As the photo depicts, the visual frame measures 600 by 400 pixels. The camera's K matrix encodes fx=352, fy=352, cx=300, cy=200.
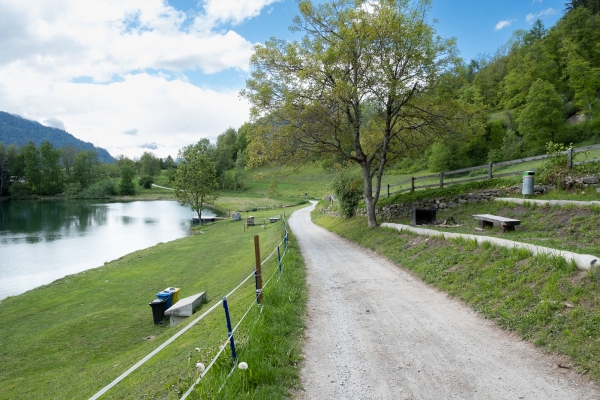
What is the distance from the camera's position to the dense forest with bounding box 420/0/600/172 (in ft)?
142

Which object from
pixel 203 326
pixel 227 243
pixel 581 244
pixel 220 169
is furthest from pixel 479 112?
pixel 220 169

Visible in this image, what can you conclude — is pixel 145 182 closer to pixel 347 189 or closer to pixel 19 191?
pixel 19 191

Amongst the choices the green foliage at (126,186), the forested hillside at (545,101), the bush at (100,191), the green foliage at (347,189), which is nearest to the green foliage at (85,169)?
the bush at (100,191)

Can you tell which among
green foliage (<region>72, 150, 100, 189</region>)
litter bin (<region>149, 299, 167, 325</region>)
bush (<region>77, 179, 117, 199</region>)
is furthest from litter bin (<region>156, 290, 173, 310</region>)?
green foliage (<region>72, 150, 100, 189</region>)

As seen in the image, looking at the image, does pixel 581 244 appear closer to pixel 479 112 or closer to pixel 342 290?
pixel 342 290

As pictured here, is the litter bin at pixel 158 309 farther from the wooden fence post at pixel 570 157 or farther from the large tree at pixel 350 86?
the wooden fence post at pixel 570 157

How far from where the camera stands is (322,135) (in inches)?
760

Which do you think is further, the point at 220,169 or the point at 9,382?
the point at 220,169

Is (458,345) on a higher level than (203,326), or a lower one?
higher

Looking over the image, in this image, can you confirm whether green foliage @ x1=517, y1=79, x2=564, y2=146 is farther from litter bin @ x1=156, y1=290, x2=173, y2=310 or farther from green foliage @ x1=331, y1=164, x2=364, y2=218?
litter bin @ x1=156, y1=290, x2=173, y2=310

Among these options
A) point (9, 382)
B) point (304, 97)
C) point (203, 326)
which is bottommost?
point (9, 382)

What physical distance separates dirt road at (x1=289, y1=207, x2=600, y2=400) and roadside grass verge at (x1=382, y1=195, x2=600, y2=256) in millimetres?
3015

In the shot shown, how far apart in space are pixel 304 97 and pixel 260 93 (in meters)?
2.29

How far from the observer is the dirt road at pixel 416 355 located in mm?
4727
